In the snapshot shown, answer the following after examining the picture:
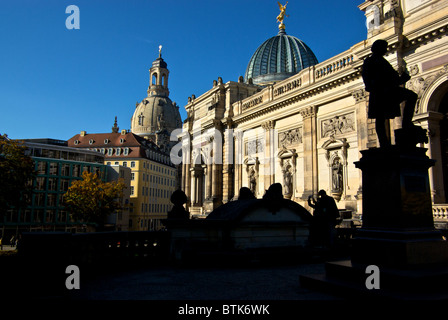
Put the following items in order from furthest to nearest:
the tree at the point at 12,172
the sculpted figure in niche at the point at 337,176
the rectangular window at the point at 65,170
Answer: the rectangular window at the point at 65,170 < the tree at the point at 12,172 < the sculpted figure in niche at the point at 337,176

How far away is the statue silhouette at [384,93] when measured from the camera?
6.98 metres

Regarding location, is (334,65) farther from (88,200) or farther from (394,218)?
(88,200)

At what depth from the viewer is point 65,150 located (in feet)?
192

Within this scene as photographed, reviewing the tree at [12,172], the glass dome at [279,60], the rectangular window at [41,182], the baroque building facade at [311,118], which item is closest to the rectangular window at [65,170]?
the rectangular window at [41,182]

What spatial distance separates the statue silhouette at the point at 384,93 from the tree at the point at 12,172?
2667 cm

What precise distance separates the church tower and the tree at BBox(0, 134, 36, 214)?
333ft

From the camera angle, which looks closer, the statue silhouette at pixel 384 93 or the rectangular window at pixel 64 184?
the statue silhouette at pixel 384 93

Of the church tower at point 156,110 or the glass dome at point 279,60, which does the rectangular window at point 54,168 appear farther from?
the church tower at point 156,110

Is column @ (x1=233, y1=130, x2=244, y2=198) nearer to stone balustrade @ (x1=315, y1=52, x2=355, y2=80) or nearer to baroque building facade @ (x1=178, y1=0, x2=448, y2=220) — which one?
baroque building facade @ (x1=178, y1=0, x2=448, y2=220)

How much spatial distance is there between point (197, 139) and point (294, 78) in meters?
17.1

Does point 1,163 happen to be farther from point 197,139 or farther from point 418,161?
point 418,161

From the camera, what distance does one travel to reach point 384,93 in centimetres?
704

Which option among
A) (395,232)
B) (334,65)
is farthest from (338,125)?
(395,232)

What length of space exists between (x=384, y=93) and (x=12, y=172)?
2825cm
